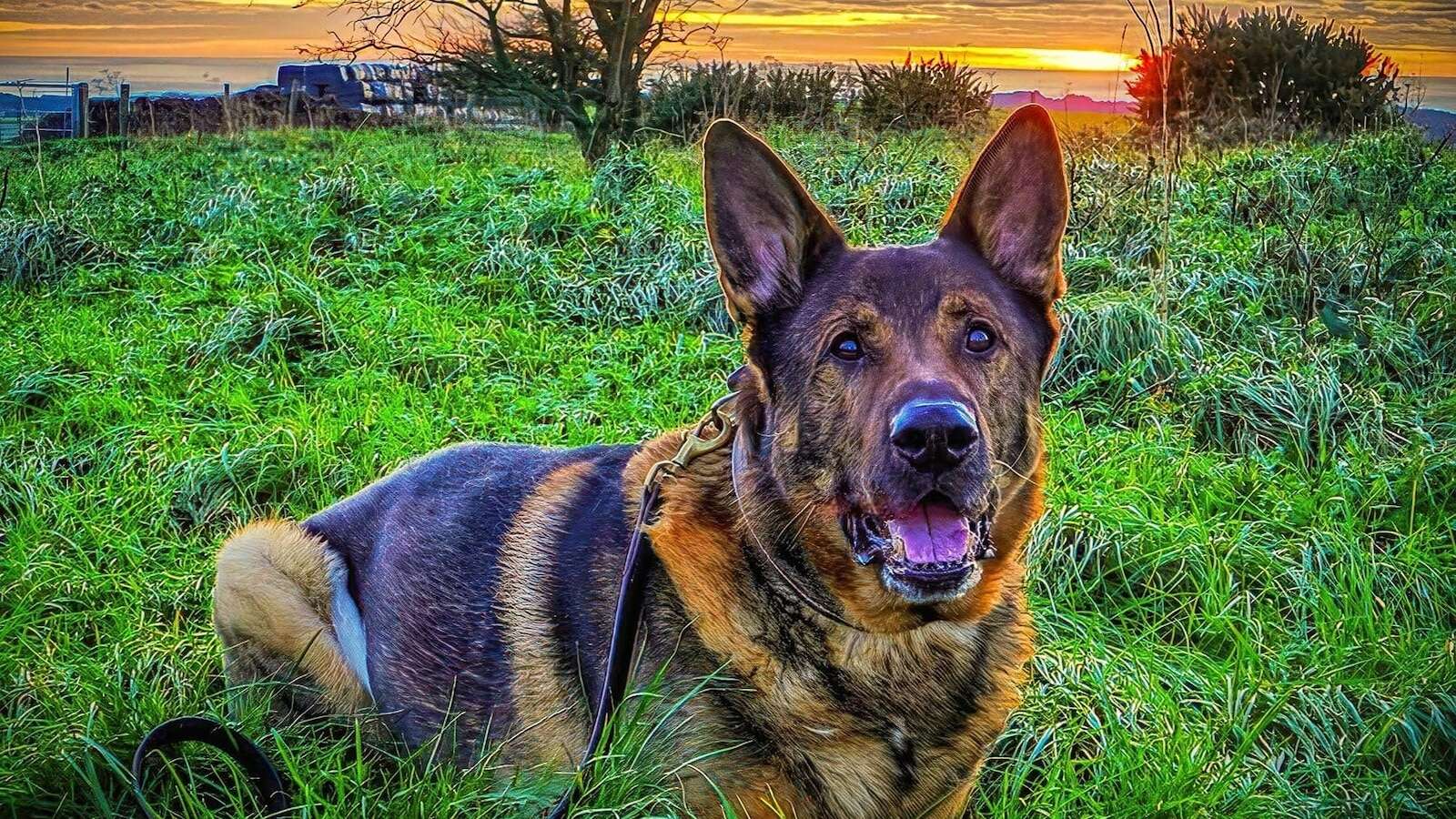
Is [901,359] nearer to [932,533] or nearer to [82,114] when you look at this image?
[932,533]

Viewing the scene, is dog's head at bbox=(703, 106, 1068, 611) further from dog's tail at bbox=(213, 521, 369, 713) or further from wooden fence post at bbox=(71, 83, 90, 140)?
wooden fence post at bbox=(71, 83, 90, 140)

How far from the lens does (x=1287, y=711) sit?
9.90ft

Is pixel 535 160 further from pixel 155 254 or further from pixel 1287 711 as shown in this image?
pixel 1287 711

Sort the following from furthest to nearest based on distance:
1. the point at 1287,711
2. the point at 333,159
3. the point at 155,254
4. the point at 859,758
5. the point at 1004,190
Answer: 1. the point at 333,159
2. the point at 155,254
3. the point at 1287,711
4. the point at 1004,190
5. the point at 859,758

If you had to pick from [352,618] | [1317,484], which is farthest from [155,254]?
[1317,484]

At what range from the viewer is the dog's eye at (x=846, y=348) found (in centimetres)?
241

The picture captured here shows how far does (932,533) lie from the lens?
226 centimetres

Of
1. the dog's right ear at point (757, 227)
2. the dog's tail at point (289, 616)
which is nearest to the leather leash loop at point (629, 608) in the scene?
the dog's right ear at point (757, 227)

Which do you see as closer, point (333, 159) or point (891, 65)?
point (333, 159)

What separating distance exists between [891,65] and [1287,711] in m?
8.57

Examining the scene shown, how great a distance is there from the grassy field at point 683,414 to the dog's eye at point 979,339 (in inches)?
43.6

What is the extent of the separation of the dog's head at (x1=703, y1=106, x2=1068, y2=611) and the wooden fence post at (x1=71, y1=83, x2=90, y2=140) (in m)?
9.76

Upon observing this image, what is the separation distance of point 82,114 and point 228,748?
1010 cm

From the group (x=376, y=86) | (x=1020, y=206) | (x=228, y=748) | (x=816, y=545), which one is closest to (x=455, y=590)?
(x=228, y=748)
